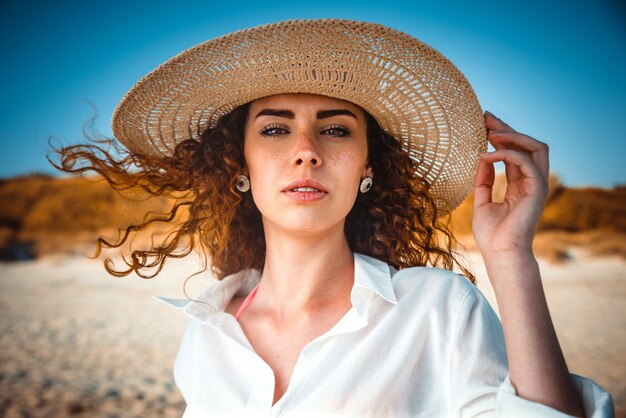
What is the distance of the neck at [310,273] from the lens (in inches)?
82.7

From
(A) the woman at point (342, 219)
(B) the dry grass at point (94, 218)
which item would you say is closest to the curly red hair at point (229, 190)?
(A) the woman at point (342, 219)

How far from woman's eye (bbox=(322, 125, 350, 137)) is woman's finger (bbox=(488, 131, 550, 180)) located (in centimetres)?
62

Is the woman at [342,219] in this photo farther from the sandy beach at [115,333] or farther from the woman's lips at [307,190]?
the sandy beach at [115,333]

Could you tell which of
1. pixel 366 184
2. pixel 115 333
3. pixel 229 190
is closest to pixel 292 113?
pixel 366 184

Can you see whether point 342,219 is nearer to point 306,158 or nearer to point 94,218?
point 306,158

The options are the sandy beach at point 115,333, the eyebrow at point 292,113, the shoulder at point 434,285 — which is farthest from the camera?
the sandy beach at point 115,333

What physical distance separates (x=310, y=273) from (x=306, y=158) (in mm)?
531

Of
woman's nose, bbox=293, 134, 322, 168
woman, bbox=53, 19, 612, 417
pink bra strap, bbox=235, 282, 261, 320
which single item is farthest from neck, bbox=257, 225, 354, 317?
woman's nose, bbox=293, 134, 322, 168

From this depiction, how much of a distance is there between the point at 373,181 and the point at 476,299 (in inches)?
34.3

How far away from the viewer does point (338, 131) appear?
2.07 metres

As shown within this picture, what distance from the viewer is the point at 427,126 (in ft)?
7.06

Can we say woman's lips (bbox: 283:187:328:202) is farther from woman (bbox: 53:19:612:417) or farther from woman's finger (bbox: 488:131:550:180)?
woman's finger (bbox: 488:131:550:180)

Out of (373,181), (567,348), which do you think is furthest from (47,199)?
(373,181)

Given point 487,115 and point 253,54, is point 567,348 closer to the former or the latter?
point 487,115
